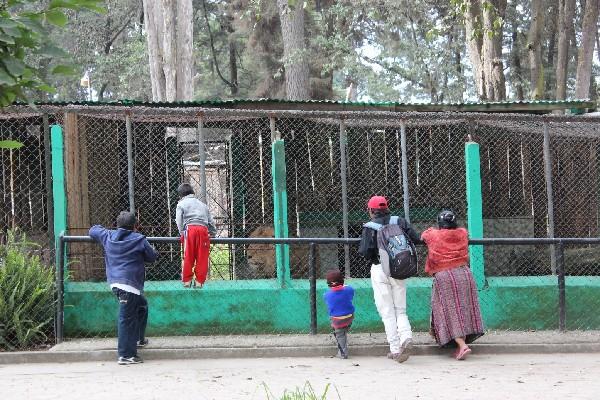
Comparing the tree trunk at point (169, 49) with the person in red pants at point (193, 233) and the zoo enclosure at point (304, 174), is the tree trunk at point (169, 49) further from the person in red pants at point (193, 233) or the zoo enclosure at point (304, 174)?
the person in red pants at point (193, 233)

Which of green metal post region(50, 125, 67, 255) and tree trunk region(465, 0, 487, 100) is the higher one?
A: tree trunk region(465, 0, 487, 100)

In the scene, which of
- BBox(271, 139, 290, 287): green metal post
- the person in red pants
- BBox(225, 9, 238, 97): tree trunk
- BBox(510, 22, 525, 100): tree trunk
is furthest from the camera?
BBox(225, 9, 238, 97): tree trunk

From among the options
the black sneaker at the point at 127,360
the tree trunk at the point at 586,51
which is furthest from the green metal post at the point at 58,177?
the tree trunk at the point at 586,51

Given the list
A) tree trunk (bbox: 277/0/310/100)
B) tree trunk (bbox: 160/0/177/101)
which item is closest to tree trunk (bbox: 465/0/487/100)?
tree trunk (bbox: 160/0/177/101)

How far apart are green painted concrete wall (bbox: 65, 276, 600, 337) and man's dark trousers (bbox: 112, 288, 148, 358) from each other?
86cm

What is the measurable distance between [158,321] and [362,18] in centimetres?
2179

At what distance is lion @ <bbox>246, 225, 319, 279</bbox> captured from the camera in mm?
9711

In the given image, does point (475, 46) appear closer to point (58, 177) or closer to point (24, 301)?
point (58, 177)

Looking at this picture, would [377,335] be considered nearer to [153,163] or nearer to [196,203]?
[196,203]

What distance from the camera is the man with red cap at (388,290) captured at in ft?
24.1

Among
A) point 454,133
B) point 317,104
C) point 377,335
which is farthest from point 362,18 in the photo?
point 377,335

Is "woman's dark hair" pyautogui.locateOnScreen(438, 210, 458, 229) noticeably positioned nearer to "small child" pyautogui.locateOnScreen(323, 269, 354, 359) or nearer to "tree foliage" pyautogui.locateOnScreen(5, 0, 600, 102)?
"small child" pyautogui.locateOnScreen(323, 269, 354, 359)

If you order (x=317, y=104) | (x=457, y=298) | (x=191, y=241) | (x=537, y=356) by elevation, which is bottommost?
(x=537, y=356)

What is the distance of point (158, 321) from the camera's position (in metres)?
8.14
